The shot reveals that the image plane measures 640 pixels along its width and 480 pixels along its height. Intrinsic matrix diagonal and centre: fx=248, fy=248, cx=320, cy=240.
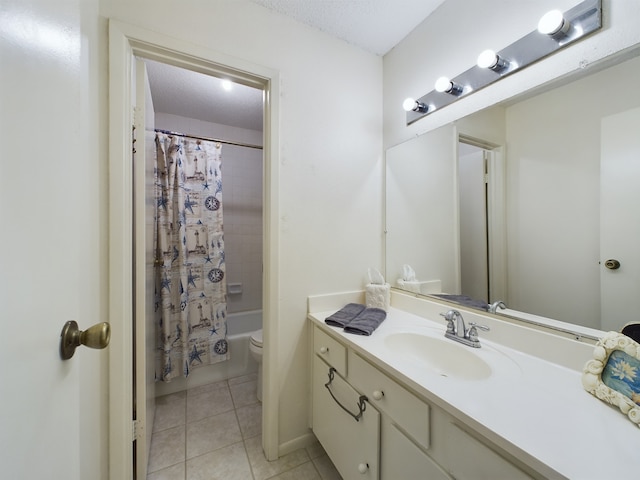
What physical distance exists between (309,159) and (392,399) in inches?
45.2

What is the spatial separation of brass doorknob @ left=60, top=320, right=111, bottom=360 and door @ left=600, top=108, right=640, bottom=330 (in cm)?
137

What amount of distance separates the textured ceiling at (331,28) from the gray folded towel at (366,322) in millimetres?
1541

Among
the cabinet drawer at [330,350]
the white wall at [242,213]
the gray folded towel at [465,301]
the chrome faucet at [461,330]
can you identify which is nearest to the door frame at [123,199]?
the cabinet drawer at [330,350]

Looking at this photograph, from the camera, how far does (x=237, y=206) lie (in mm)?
2682

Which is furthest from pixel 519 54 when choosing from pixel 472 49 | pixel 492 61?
pixel 472 49

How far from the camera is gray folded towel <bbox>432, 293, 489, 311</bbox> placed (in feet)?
3.59

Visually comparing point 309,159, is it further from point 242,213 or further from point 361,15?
point 242,213

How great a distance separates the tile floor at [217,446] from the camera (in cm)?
122

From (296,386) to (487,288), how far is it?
1079 millimetres

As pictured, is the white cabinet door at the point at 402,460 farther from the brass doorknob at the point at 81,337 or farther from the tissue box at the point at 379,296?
the brass doorknob at the point at 81,337

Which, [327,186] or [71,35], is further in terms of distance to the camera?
[327,186]

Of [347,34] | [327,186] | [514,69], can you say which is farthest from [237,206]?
[514,69]

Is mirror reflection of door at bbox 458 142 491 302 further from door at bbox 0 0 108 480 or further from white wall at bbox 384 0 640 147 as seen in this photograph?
door at bbox 0 0 108 480

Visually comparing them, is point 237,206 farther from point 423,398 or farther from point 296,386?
point 423,398
